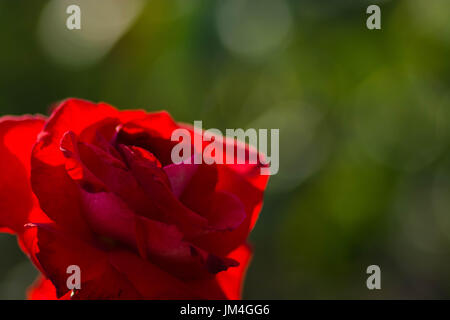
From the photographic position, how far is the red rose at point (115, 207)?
35 cm

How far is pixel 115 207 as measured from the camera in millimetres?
359

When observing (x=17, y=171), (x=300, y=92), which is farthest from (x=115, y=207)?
(x=300, y=92)

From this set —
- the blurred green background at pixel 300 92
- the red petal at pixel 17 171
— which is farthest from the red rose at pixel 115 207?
the blurred green background at pixel 300 92

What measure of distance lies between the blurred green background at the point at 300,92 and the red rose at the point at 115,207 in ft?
1.72

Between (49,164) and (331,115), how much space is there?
640 millimetres

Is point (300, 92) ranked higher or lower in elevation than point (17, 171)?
higher

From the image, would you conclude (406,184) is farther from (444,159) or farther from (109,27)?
(109,27)

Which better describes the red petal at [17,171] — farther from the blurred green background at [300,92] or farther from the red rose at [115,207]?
the blurred green background at [300,92]

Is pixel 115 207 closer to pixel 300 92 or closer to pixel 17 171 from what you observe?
pixel 17 171

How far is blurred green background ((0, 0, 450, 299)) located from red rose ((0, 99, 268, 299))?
52 cm

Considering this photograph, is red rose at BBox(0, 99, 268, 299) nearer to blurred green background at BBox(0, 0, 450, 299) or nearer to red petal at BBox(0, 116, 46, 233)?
red petal at BBox(0, 116, 46, 233)

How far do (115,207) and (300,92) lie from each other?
2.09 ft

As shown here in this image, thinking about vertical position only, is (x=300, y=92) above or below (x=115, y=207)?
above

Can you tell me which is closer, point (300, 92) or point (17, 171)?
point (17, 171)
